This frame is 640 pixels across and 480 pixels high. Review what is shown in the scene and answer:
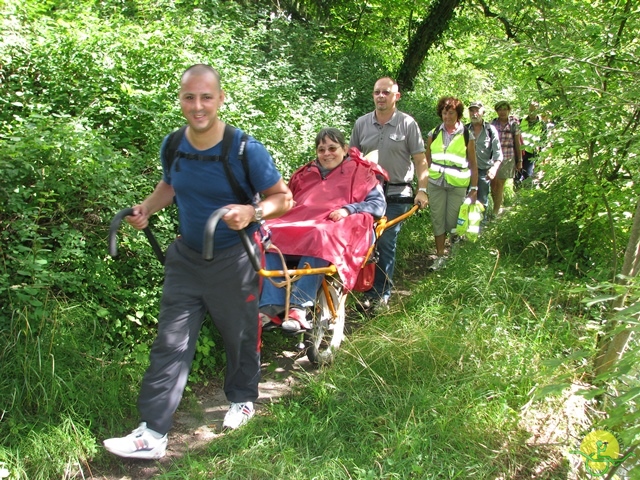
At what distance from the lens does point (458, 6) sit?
12.0 m

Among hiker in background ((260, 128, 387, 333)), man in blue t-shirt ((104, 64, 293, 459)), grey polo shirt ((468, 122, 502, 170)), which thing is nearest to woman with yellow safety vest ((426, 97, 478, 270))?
grey polo shirt ((468, 122, 502, 170))

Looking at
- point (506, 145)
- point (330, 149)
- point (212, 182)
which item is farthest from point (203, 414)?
point (506, 145)

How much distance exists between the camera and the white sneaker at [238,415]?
12.3ft

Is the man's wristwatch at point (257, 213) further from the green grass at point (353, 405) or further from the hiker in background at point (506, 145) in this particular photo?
the hiker in background at point (506, 145)

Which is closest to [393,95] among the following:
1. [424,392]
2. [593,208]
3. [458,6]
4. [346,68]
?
[593,208]

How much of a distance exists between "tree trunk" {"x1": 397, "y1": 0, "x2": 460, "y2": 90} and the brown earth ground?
29.1 feet

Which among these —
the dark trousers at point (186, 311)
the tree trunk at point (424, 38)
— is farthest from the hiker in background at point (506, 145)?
the dark trousers at point (186, 311)

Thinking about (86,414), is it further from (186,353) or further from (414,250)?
(414,250)

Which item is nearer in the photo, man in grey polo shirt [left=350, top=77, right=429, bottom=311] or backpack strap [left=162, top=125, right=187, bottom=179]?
backpack strap [left=162, top=125, right=187, bottom=179]

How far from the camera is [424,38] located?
11664mm

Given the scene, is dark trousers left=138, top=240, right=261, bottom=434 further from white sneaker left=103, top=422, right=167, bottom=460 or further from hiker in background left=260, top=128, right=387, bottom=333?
hiker in background left=260, top=128, right=387, bottom=333

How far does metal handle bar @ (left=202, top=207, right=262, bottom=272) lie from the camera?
2844 millimetres

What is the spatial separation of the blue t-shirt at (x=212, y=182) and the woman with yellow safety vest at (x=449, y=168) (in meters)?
3.82

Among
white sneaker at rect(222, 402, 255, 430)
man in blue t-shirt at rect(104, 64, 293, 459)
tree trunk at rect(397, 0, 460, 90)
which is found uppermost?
tree trunk at rect(397, 0, 460, 90)
